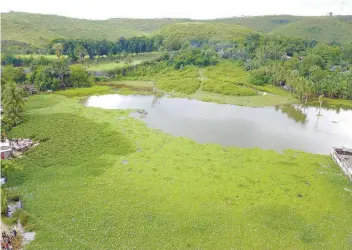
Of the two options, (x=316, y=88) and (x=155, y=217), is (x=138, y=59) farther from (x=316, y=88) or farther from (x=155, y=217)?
(x=155, y=217)

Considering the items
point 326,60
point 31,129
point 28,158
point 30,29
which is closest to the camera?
point 28,158

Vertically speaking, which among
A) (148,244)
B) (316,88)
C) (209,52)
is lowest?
(148,244)

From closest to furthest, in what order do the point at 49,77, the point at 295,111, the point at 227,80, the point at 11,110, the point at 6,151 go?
the point at 6,151
the point at 11,110
the point at 295,111
the point at 49,77
the point at 227,80

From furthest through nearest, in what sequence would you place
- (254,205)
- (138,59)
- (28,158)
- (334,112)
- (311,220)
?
(138,59) → (334,112) → (28,158) → (254,205) → (311,220)

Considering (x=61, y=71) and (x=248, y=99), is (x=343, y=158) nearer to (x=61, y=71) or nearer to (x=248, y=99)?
(x=248, y=99)

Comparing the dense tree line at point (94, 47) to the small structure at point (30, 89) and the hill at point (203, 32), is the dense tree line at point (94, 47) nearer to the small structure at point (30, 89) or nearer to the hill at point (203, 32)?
the small structure at point (30, 89)

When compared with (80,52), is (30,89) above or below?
below

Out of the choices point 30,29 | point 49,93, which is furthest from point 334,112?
point 30,29

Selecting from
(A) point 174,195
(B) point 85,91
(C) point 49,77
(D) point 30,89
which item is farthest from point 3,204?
(C) point 49,77
